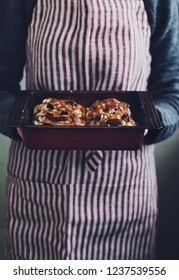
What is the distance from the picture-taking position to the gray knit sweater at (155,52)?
113cm

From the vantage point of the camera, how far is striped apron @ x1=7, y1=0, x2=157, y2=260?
110 centimetres

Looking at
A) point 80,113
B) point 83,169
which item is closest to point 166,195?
point 83,169

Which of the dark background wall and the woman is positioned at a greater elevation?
the woman

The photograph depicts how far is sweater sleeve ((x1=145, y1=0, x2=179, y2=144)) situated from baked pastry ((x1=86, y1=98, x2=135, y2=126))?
108mm

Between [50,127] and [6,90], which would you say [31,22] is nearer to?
[6,90]

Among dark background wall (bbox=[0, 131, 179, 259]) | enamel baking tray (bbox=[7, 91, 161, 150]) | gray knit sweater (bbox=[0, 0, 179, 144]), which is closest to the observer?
enamel baking tray (bbox=[7, 91, 161, 150])

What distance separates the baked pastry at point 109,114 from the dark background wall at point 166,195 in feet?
2.14

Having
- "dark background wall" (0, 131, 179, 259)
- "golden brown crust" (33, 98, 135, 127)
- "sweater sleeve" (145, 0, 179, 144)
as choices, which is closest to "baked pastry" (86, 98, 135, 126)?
"golden brown crust" (33, 98, 135, 127)

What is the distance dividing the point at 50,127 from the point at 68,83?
224 mm

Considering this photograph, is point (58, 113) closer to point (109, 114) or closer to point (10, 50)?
point (109, 114)

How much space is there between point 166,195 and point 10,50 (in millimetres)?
815

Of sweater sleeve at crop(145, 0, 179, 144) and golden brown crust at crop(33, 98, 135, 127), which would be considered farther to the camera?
sweater sleeve at crop(145, 0, 179, 144)

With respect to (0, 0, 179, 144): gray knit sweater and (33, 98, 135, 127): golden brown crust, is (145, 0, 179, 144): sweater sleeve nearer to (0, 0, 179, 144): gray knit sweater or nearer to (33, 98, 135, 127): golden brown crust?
(0, 0, 179, 144): gray knit sweater
